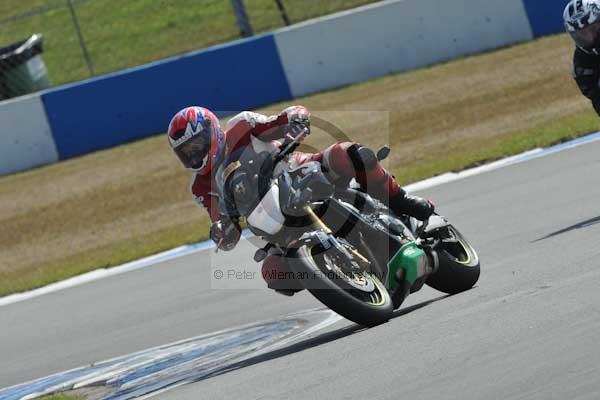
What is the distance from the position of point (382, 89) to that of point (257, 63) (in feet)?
6.70

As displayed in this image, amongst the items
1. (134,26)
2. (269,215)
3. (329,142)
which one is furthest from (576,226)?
(134,26)

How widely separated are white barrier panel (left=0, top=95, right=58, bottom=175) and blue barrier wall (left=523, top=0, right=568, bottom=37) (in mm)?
7899

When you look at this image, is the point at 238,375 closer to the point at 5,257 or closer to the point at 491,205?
the point at 491,205

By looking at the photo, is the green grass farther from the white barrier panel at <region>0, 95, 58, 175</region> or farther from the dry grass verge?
the dry grass verge

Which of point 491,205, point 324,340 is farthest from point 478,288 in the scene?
point 491,205

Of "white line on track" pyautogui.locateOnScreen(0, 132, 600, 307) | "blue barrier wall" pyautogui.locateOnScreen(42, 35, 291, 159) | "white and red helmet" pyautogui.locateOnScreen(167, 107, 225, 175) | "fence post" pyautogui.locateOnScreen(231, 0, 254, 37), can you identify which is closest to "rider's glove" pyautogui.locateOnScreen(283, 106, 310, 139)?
"white and red helmet" pyautogui.locateOnScreen(167, 107, 225, 175)

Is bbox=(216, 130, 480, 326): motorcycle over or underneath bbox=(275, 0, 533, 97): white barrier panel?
over

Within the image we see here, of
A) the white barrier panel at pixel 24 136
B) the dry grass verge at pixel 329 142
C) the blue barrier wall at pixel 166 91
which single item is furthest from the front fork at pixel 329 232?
the white barrier panel at pixel 24 136

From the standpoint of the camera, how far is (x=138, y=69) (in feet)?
Answer: 62.9

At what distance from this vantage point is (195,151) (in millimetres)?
6793

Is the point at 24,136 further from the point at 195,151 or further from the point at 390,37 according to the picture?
the point at 195,151

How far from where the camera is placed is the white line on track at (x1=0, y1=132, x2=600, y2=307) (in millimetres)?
11852

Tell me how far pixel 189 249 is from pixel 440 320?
6.33m

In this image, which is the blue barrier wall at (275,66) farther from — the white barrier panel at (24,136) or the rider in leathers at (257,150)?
the rider in leathers at (257,150)
